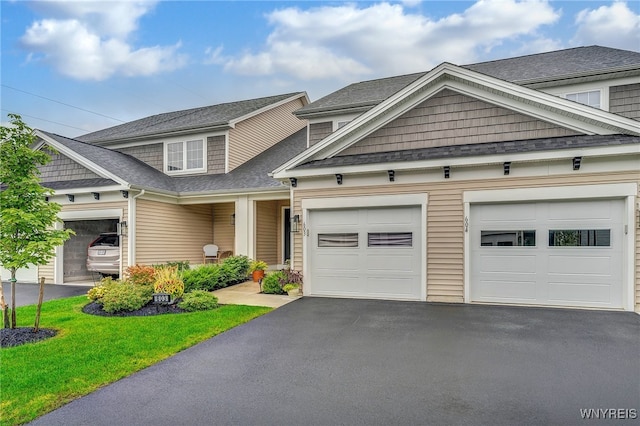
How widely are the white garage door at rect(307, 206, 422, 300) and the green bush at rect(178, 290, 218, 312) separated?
2563 millimetres

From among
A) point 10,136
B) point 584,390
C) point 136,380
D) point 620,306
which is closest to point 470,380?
point 584,390

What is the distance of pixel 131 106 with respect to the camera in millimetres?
32125

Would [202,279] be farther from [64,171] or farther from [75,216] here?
[64,171]

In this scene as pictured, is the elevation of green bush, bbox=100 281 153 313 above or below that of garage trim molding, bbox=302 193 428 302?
below

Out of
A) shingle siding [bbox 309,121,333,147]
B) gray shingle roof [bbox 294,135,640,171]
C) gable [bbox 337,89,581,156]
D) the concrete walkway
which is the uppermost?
shingle siding [bbox 309,121,333,147]

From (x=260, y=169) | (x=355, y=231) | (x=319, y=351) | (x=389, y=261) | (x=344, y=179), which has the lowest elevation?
(x=319, y=351)

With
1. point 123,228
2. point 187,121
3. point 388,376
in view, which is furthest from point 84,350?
point 187,121

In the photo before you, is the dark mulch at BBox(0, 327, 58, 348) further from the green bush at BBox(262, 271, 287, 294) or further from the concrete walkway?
the green bush at BBox(262, 271, 287, 294)

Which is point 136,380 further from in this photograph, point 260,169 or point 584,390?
point 260,169

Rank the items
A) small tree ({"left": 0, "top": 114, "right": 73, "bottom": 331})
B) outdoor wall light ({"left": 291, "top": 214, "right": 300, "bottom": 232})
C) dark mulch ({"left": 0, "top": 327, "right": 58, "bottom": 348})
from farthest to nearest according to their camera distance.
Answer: outdoor wall light ({"left": 291, "top": 214, "right": 300, "bottom": 232}) < small tree ({"left": 0, "top": 114, "right": 73, "bottom": 331}) < dark mulch ({"left": 0, "top": 327, "right": 58, "bottom": 348})

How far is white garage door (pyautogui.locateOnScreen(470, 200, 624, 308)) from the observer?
716cm

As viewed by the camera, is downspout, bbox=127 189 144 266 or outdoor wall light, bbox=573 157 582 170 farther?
downspout, bbox=127 189 144 266

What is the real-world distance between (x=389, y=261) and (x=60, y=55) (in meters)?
19.5

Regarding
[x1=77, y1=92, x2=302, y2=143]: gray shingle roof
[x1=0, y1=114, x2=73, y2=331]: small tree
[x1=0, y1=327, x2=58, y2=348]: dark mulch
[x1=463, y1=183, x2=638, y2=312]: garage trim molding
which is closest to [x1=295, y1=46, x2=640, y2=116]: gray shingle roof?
[x1=77, y1=92, x2=302, y2=143]: gray shingle roof
